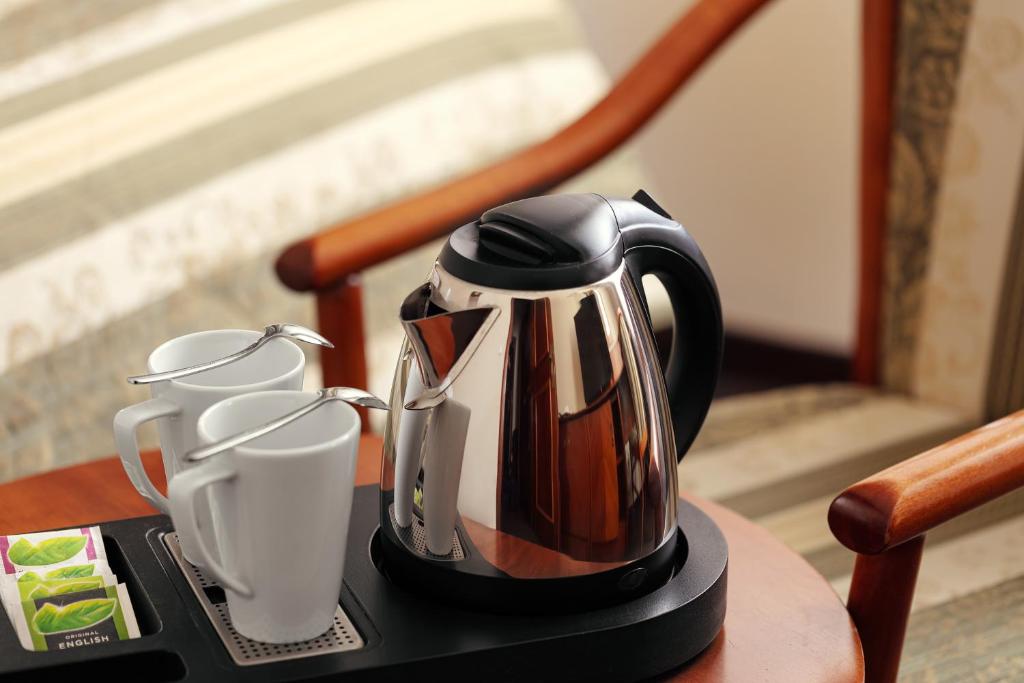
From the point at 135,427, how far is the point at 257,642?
0.12 meters

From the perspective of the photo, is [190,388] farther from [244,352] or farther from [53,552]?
[53,552]

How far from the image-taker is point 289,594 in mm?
619

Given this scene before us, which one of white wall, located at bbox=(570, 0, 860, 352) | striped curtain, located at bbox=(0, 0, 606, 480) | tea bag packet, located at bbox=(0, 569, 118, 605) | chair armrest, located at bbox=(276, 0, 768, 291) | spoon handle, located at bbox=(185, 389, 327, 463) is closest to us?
spoon handle, located at bbox=(185, 389, 327, 463)

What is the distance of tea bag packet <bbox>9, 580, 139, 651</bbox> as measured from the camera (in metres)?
0.64

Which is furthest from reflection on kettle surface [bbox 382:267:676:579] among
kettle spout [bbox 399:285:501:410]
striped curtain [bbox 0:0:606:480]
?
striped curtain [bbox 0:0:606:480]

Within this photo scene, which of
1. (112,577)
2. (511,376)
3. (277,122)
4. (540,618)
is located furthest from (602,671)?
(277,122)

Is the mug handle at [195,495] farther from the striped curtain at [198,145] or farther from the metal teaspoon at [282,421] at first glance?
the striped curtain at [198,145]

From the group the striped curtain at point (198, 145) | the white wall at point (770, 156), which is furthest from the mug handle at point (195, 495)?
the white wall at point (770, 156)

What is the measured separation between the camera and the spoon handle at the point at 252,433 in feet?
1.87

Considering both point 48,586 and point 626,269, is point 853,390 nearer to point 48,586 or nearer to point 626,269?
point 626,269

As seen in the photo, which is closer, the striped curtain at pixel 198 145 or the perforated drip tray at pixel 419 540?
the perforated drip tray at pixel 419 540

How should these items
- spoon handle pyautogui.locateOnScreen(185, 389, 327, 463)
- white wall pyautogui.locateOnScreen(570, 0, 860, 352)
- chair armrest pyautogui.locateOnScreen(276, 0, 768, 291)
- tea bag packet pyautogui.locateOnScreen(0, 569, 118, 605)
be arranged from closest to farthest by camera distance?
spoon handle pyautogui.locateOnScreen(185, 389, 327, 463) < tea bag packet pyautogui.locateOnScreen(0, 569, 118, 605) < chair armrest pyautogui.locateOnScreen(276, 0, 768, 291) < white wall pyautogui.locateOnScreen(570, 0, 860, 352)

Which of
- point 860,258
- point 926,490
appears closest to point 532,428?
point 926,490

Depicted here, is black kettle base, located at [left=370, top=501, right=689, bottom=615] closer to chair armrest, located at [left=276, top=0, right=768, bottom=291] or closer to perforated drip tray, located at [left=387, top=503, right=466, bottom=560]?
perforated drip tray, located at [left=387, top=503, right=466, bottom=560]
